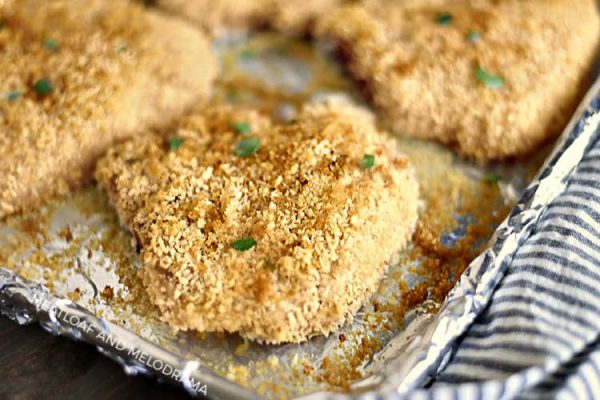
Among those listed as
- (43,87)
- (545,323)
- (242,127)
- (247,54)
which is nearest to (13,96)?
(43,87)

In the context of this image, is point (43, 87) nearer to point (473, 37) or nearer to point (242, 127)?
point (242, 127)

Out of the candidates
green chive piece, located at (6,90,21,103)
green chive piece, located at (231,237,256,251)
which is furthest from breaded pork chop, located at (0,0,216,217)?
green chive piece, located at (231,237,256,251)

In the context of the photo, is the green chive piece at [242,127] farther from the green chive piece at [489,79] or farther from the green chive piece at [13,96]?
the green chive piece at [489,79]

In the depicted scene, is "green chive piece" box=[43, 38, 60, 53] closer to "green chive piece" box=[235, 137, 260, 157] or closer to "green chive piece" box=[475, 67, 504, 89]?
"green chive piece" box=[235, 137, 260, 157]

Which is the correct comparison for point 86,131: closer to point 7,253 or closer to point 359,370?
point 7,253

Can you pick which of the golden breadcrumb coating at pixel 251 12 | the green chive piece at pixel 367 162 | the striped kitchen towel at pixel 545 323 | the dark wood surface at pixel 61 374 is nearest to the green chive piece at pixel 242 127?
the green chive piece at pixel 367 162
